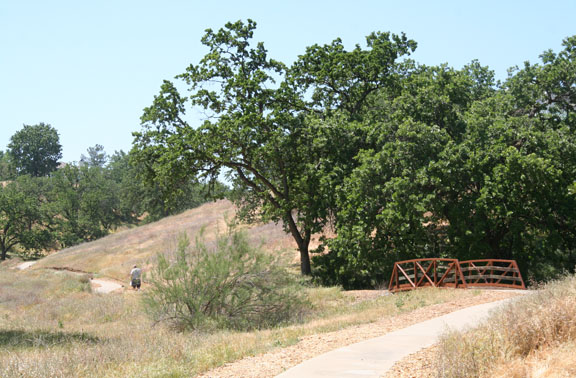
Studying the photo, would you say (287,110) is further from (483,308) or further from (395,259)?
(483,308)

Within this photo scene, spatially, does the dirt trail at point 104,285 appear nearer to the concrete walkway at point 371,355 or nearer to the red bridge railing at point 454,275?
the red bridge railing at point 454,275

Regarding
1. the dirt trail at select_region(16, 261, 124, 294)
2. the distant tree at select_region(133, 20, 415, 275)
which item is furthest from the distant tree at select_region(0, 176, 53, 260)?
the distant tree at select_region(133, 20, 415, 275)

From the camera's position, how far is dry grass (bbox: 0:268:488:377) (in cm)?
804

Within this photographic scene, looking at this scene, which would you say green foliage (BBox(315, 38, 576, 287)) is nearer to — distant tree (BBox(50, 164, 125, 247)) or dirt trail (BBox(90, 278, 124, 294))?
dirt trail (BBox(90, 278, 124, 294))

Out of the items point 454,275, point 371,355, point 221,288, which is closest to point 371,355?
point 371,355

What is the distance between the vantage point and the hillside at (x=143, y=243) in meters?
43.5

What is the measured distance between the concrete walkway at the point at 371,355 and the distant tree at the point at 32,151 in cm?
14492

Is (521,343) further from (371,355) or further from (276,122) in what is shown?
(276,122)

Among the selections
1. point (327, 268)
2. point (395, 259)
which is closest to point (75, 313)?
point (327, 268)

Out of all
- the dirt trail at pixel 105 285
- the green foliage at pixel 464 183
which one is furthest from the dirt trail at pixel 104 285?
the green foliage at pixel 464 183

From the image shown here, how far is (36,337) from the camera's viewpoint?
1563 centimetres

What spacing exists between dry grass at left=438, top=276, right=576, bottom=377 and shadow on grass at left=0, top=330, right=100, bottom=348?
9565 millimetres

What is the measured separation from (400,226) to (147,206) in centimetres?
6712

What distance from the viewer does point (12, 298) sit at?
94.2ft
